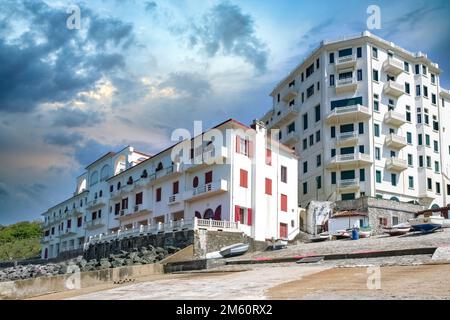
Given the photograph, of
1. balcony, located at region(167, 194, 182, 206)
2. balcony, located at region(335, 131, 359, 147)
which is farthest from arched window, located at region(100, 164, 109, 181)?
balcony, located at region(335, 131, 359, 147)

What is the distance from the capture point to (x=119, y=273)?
2652 centimetres

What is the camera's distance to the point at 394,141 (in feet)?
189

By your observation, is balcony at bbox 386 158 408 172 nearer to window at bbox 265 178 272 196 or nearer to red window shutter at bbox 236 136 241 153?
window at bbox 265 178 272 196

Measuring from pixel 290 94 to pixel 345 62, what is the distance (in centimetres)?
941

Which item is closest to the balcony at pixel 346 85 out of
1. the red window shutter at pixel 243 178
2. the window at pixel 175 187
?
the red window shutter at pixel 243 178

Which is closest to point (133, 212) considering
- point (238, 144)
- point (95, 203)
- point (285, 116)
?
point (95, 203)

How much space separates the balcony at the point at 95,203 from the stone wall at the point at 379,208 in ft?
92.3

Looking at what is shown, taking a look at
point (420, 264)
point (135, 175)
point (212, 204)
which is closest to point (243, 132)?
point (212, 204)

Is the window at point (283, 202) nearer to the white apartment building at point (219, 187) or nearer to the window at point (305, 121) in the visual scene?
the white apartment building at point (219, 187)

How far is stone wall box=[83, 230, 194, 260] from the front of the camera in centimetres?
3800

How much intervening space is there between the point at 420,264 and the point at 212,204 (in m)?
24.3

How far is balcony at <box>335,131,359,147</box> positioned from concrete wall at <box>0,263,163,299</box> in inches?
1349

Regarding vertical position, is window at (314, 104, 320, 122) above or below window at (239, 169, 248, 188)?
above
